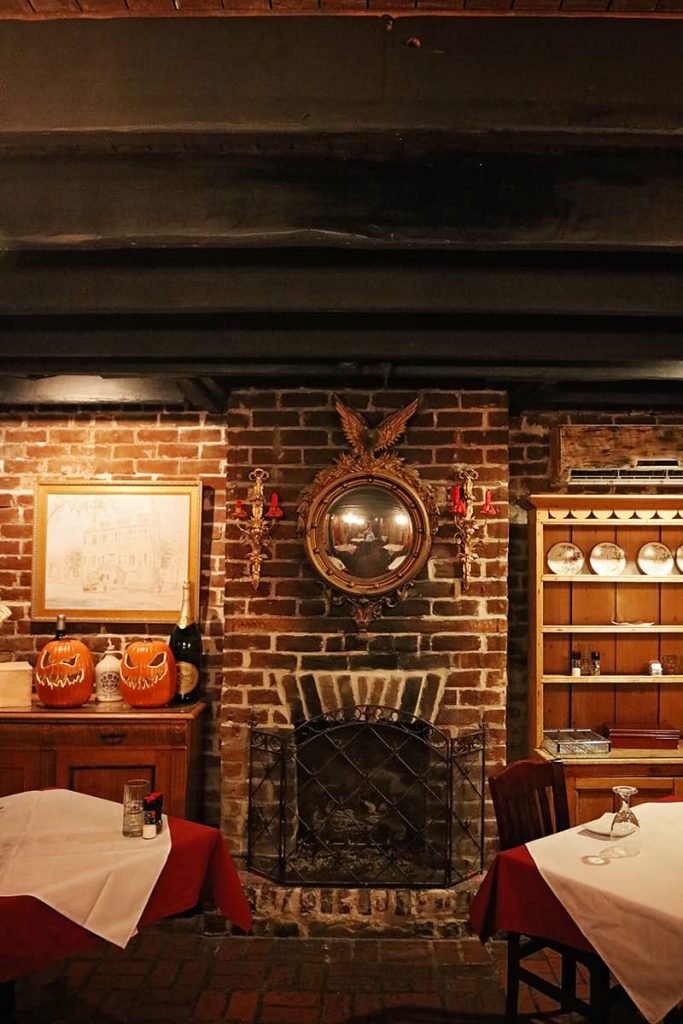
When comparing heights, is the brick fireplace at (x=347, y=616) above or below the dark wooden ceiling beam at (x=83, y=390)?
below

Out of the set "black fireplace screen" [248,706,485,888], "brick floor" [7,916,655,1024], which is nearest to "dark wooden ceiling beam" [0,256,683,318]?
"black fireplace screen" [248,706,485,888]

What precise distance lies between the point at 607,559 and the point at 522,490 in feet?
2.01

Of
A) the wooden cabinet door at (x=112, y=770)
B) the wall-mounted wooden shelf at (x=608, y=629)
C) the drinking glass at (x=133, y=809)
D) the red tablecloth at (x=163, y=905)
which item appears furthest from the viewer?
the wall-mounted wooden shelf at (x=608, y=629)

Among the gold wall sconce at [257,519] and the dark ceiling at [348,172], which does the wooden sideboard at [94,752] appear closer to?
the gold wall sconce at [257,519]

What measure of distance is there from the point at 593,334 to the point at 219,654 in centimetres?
273

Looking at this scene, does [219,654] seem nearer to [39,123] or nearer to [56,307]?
[56,307]

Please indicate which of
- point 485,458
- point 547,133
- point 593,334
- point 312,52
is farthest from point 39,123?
point 485,458

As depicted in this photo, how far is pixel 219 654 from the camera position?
461 centimetres

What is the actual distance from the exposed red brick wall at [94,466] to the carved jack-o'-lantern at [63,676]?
0.41m

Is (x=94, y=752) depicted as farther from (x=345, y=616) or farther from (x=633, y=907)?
(x=633, y=907)

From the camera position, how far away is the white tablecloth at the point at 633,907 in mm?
2240

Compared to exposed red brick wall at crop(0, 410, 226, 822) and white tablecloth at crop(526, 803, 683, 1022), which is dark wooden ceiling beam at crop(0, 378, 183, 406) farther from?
white tablecloth at crop(526, 803, 683, 1022)

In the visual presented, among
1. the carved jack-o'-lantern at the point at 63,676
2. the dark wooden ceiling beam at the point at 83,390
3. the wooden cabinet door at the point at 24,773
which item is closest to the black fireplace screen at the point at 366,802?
the carved jack-o'-lantern at the point at 63,676

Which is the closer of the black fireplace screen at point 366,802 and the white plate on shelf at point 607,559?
the black fireplace screen at point 366,802
